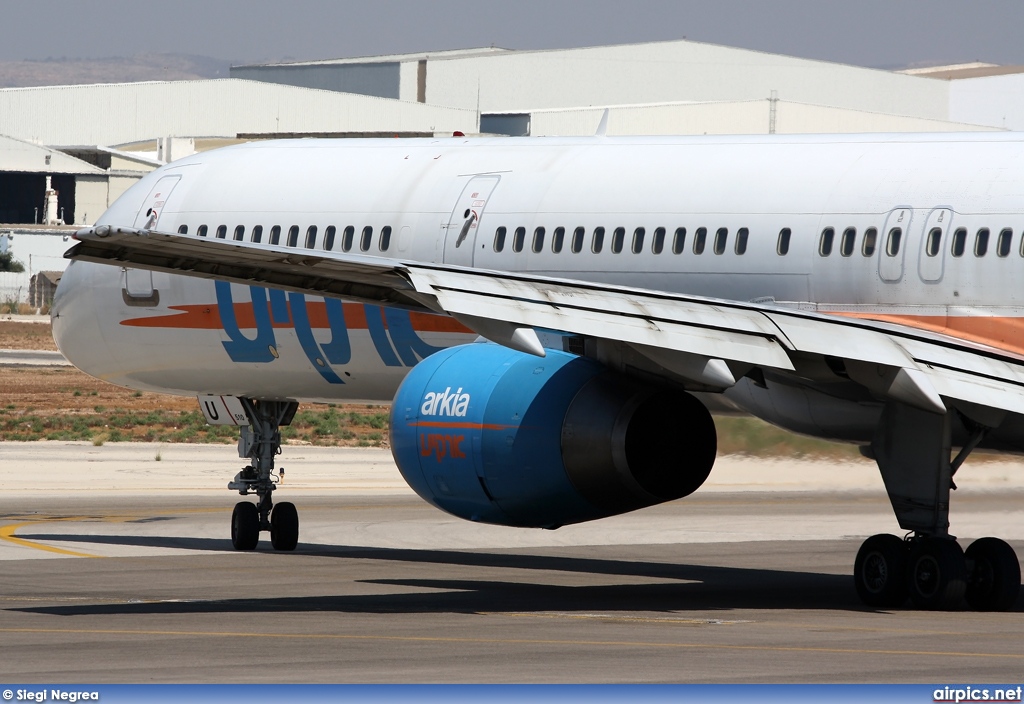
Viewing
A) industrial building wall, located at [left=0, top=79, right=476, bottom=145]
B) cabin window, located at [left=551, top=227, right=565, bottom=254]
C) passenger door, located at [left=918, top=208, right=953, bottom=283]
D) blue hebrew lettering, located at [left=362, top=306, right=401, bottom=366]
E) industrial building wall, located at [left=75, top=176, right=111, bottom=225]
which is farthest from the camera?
industrial building wall, located at [left=0, top=79, right=476, bottom=145]

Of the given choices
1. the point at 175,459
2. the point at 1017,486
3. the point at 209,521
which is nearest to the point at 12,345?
the point at 175,459

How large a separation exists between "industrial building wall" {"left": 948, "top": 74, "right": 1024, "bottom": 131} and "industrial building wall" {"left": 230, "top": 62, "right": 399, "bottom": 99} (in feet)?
137

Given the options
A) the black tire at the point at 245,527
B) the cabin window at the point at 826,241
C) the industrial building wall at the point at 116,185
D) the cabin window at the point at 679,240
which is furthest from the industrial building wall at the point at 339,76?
the cabin window at the point at 826,241

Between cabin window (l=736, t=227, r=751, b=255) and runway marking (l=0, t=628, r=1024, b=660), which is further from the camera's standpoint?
cabin window (l=736, t=227, r=751, b=255)

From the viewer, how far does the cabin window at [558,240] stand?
62.4 feet

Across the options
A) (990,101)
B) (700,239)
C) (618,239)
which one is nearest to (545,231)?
(618,239)

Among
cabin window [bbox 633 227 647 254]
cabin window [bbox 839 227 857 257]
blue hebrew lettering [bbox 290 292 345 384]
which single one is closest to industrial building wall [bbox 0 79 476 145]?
blue hebrew lettering [bbox 290 292 345 384]

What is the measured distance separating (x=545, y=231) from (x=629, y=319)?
4974 millimetres

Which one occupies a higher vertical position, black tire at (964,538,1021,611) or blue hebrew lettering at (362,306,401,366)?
blue hebrew lettering at (362,306,401,366)

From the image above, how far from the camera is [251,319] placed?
70.6 ft

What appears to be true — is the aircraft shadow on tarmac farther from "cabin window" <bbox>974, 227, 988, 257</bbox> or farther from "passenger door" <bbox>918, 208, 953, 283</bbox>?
"cabin window" <bbox>974, 227, 988, 257</bbox>

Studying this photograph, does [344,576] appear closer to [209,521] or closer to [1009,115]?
[209,521]
